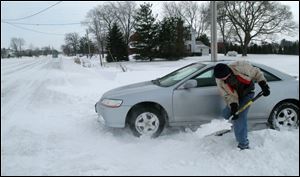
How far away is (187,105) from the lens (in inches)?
212

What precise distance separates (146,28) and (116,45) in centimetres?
645


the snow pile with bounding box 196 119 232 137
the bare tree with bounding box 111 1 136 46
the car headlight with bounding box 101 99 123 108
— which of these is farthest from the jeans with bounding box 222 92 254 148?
the bare tree with bounding box 111 1 136 46

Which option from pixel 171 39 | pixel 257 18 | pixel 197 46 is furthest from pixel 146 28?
pixel 197 46

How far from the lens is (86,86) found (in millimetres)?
12516

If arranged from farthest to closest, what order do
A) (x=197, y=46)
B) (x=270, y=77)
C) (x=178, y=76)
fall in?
(x=197, y=46)
(x=178, y=76)
(x=270, y=77)

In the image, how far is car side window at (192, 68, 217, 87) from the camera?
5.53 m

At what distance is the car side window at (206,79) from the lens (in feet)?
18.1

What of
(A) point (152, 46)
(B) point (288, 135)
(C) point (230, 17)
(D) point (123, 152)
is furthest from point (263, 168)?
(C) point (230, 17)

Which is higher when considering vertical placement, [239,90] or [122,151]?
[239,90]

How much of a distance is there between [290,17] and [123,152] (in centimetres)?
4609

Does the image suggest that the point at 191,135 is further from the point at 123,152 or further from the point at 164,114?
the point at 123,152

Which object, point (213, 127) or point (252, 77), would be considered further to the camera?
point (213, 127)

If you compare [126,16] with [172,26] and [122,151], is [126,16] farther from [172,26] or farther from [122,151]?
[122,151]

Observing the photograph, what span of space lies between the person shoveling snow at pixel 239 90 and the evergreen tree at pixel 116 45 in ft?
143
